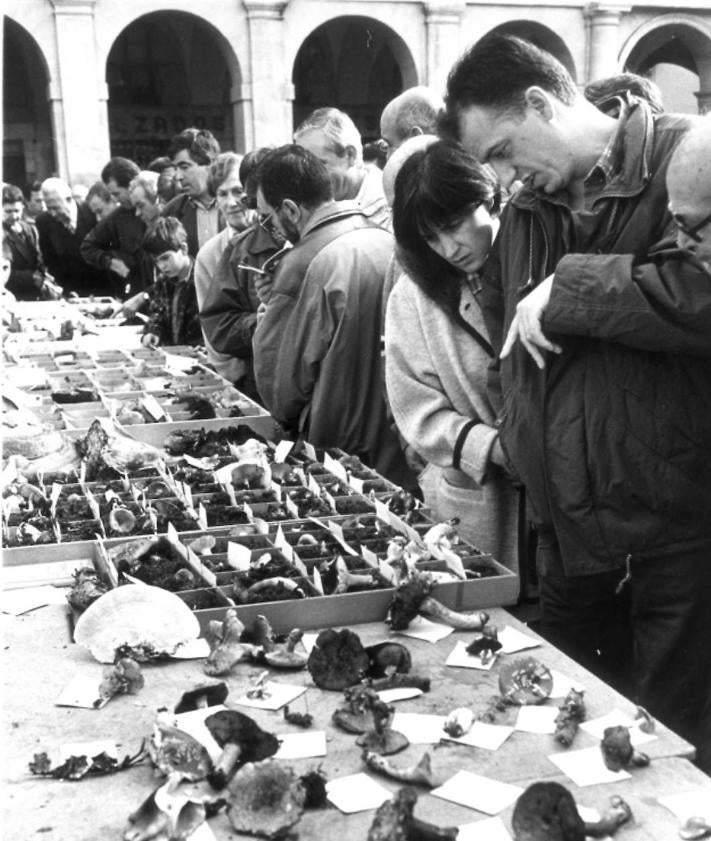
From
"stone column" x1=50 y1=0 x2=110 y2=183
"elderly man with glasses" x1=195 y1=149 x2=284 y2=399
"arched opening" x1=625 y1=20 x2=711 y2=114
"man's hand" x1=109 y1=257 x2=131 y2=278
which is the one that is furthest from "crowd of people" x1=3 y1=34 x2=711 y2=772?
"arched opening" x1=625 y1=20 x2=711 y2=114

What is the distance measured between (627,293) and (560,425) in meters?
0.34

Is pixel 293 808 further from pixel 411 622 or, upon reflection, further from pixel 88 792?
pixel 411 622

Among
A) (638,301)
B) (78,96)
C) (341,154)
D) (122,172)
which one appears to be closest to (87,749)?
(638,301)

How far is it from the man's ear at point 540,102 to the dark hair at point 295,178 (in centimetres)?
167

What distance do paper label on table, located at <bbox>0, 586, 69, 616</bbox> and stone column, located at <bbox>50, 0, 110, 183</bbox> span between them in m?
16.6

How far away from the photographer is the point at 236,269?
5121 mm

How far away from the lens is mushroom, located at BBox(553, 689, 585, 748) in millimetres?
1855

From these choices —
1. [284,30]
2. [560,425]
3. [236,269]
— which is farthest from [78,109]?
[560,425]

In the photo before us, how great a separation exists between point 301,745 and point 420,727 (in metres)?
0.22

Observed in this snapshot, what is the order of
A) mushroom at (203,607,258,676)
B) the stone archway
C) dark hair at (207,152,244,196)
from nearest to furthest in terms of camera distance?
1. mushroom at (203,607,258,676)
2. dark hair at (207,152,244,196)
3. the stone archway

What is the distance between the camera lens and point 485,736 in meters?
1.88

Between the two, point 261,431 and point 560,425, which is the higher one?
point 560,425

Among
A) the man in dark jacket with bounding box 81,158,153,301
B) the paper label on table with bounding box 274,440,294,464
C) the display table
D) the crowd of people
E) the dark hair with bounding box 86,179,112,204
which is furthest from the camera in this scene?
the dark hair with bounding box 86,179,112,204

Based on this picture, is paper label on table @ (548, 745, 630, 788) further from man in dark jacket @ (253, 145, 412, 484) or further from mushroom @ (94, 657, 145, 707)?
man in dark jacket @ (253, 145, 412, 484)
